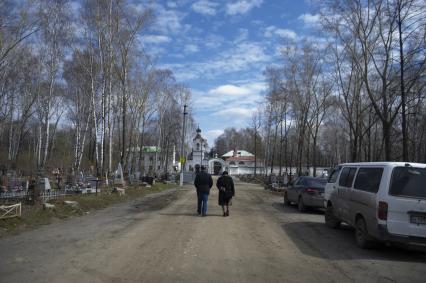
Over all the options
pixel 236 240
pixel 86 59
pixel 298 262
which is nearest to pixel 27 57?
pixel 86 59

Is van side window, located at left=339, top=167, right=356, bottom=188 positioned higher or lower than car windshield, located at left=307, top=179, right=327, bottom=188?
higher

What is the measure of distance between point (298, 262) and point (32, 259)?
4.82m

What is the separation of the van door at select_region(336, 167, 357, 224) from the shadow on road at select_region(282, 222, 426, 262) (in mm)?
580

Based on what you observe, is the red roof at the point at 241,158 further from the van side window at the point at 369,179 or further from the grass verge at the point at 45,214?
the van side window at the point at 369,179

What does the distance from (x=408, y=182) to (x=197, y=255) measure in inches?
178

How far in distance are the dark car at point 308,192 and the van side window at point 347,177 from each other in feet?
19.3

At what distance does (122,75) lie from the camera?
3488cm

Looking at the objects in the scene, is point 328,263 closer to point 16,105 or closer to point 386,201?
point 386,201

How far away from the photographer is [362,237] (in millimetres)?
10195

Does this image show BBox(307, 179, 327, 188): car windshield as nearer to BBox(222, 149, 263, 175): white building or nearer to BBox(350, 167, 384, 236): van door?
BBox(350, 167, 384, 236): van door

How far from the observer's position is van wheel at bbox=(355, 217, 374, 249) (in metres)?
9.97

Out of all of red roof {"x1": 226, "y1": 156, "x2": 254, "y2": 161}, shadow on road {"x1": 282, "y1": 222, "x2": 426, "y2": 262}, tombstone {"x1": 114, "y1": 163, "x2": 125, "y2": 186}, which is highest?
red roof {"x1": 226, "y1": 156, "x2": 254, "y2": 161}

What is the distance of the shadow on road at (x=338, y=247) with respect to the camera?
9.32 metres

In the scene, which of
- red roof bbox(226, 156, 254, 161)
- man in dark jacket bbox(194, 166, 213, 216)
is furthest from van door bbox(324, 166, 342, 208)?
red roof bbox(226, 156, 254, 161)
